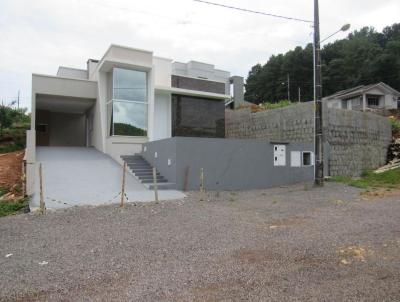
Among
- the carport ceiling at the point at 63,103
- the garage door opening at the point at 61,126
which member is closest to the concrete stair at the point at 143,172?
the carport ceiling at the point at 63,103

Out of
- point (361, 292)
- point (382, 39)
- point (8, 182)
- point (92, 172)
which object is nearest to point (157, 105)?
point (92, 172)

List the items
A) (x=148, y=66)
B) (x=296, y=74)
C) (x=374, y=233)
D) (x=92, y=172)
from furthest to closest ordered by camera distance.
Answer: (x=296, y=74), (x=148, y=66), (x=92, y=172), (x=374, y=233)

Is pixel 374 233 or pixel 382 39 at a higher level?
pixel 382 39

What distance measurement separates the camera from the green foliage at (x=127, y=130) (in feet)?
58.9

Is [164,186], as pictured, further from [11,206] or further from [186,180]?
[11,206]

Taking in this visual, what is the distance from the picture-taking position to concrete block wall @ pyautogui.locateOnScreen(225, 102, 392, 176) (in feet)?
56.9

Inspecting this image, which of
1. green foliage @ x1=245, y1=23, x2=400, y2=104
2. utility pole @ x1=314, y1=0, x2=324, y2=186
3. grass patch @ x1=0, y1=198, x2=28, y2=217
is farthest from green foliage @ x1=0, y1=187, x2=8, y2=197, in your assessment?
green foliage @ x1=245, y1=23, x2=400, y2=104

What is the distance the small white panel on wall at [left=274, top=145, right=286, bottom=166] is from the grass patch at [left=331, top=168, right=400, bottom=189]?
2.73 meters

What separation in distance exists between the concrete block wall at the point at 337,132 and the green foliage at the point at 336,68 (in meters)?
30.4

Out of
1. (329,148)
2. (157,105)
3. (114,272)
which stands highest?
(157,105)

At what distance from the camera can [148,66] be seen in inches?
727

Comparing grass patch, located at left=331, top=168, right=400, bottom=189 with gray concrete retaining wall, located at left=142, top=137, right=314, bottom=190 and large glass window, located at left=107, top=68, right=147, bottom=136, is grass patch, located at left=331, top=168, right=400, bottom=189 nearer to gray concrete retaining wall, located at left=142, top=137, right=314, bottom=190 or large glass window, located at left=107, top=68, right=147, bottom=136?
gray concrete retaining wall, located at left=142, top=137, right=314, bottom=190

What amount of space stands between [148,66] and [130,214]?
11.2m

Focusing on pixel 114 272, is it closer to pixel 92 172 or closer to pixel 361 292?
pixel 361 292
